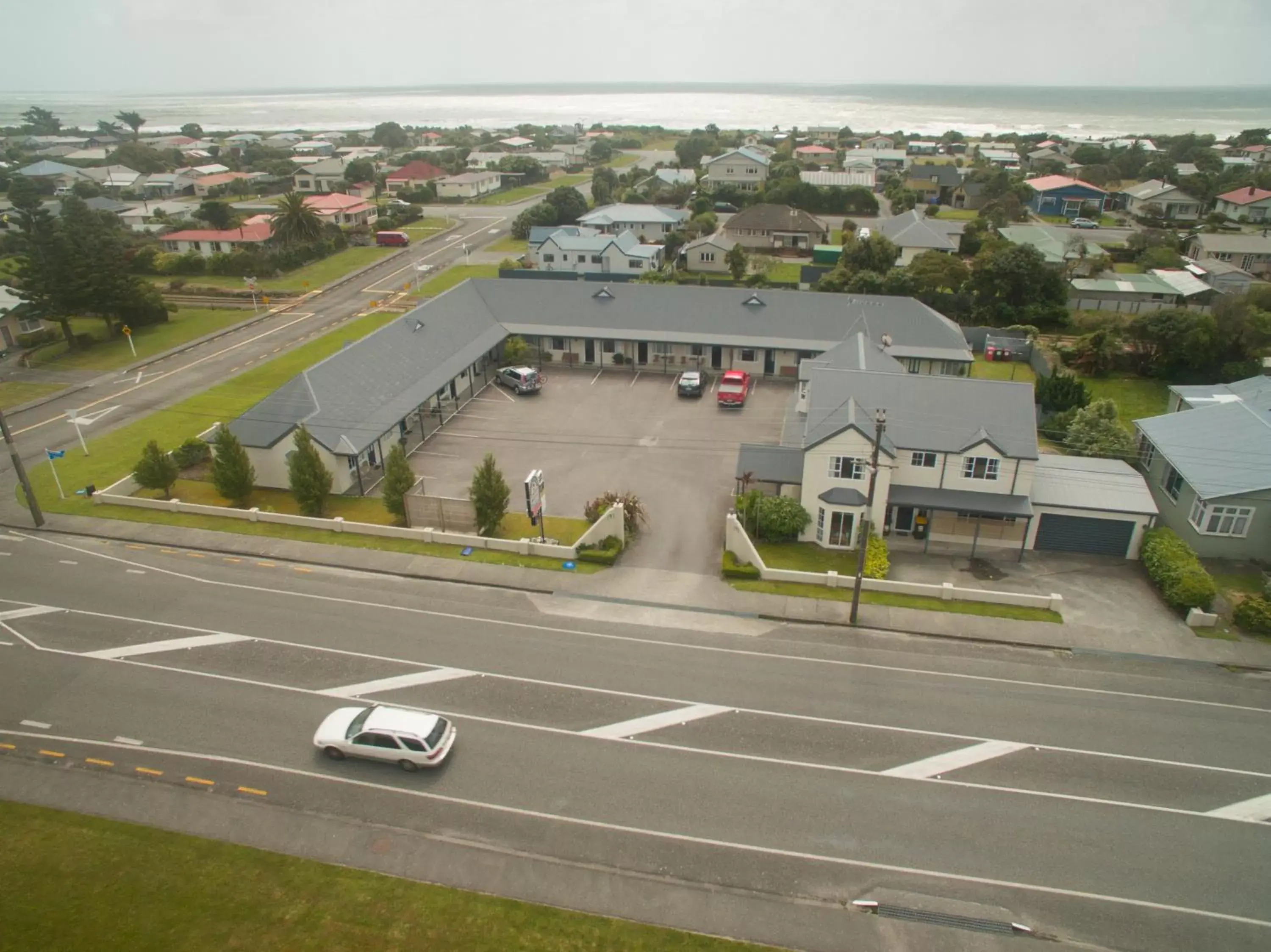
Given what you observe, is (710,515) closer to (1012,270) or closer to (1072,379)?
(1072,379)

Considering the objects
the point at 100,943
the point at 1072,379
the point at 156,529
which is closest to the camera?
the point at 100,943

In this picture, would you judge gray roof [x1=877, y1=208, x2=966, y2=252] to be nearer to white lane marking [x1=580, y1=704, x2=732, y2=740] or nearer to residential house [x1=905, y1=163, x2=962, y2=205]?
residential house [x1=905, y1=163, x2=962, y2=205]

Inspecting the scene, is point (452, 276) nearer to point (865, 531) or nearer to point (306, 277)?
point (306, 277)

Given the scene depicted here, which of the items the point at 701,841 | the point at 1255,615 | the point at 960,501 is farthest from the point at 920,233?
the point at 701,841

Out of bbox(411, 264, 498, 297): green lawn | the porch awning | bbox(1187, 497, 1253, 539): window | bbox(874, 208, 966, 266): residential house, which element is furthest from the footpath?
bbox(874, 208, 966, 266): residential house

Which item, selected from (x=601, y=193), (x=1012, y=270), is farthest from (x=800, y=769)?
(x=601, y=193)

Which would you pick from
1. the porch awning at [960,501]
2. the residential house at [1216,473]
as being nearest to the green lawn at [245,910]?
the porch awning at [960,501]
